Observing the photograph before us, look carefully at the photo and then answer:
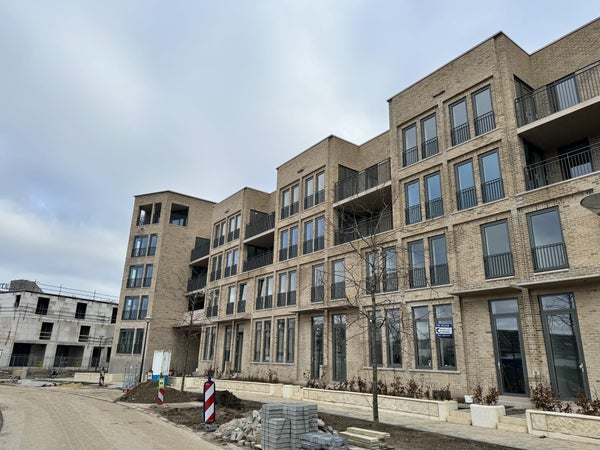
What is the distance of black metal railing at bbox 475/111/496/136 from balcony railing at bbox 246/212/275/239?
15.7 m

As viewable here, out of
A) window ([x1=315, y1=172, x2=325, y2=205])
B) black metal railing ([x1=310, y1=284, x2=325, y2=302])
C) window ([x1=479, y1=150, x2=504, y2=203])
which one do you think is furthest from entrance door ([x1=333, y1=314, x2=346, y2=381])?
window ([x1=479, y1=150, x2=504, y2=203])

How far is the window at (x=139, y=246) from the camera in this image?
40.2 m

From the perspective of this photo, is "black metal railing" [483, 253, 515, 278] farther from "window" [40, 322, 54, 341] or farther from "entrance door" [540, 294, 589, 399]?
"window" [40, 322, 54, 341]

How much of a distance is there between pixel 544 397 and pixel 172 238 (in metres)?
34.1

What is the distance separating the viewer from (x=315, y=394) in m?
18.0

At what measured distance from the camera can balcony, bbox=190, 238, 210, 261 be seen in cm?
3815

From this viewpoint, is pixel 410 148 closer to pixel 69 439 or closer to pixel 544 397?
pixel 544 397

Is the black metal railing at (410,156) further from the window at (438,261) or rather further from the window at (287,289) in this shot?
the window at (287,289)

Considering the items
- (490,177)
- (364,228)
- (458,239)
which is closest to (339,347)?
(364,228)

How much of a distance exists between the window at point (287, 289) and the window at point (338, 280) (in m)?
3.68

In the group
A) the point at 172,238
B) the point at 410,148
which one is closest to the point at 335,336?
the point at 410,148

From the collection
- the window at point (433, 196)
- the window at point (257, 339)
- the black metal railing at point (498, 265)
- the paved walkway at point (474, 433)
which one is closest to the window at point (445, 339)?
the black metal railing at point (498, 265)

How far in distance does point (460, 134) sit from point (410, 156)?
109 inches

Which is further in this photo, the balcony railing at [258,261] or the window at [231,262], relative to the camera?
the window at [231,262]
